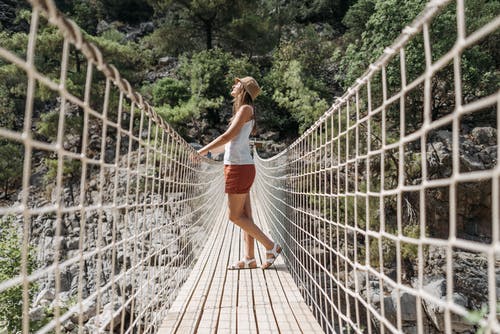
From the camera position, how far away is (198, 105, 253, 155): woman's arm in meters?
1.68

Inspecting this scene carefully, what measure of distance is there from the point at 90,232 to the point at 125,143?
3890mm

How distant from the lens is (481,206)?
355 inches

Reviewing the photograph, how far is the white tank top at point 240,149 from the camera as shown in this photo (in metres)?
1.77

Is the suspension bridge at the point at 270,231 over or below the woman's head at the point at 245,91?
below

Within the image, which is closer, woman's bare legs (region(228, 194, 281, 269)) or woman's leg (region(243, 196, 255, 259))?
woman's bare legs (region(228, 194, 281, 269))

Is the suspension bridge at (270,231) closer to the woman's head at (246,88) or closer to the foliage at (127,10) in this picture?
the woman's head at (246,88)

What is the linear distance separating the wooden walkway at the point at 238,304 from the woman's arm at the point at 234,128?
0.63 metres

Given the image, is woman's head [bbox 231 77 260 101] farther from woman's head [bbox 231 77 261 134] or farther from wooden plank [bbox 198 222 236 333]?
wooden plank [bbox 198 222 236 333]

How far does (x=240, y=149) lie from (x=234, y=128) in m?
0.11

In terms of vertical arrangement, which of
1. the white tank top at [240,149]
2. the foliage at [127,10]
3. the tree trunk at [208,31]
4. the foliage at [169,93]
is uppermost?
the foliage at [127,10]

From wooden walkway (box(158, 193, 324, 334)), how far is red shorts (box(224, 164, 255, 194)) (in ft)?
1.41

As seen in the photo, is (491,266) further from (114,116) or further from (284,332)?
(114,116)

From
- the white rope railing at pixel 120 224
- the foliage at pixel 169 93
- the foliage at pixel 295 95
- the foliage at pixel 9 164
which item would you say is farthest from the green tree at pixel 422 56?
the foliage at pixel 9 164

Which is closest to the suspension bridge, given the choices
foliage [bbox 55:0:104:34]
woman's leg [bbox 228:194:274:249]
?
woman's leg [bbox 228:194:274:249]
